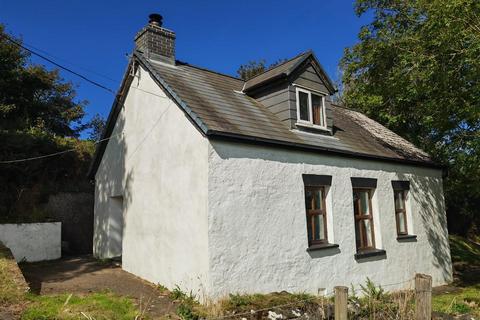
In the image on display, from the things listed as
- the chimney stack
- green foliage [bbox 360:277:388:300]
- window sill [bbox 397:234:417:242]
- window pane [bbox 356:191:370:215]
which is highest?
the chimney stack

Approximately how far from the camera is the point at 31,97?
2028 centimetres

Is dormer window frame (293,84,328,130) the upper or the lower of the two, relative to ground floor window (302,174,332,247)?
upper

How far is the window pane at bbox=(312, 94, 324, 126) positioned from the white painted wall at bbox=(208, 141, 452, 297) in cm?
156

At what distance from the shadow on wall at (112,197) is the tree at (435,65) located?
30.1ft

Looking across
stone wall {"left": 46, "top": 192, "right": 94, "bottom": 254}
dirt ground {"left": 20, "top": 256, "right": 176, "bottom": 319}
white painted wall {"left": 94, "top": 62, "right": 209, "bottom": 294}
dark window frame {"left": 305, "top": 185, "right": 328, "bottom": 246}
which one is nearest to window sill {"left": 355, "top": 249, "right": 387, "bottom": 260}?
dark window frame {"left": 305, "top": 185, "right": 328, "bottom": 246}

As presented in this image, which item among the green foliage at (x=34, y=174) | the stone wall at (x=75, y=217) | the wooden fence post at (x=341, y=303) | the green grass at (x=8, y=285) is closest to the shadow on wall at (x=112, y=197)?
the green foliage at (x=34, y=174)

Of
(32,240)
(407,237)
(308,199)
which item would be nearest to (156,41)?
(308,199)

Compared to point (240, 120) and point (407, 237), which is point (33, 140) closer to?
point (240, 120)

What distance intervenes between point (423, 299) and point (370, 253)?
512 centimetres

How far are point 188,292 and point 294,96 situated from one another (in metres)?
6.19

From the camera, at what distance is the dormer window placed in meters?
11.5

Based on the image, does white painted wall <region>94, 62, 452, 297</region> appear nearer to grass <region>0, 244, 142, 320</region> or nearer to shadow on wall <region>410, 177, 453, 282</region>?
shadow on wall <region>410, 177, 453, 282</region>

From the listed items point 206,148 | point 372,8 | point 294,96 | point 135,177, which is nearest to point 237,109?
point 294,96

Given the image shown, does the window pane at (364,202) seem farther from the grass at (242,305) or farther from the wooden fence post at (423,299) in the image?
the wooden fence post at (423,299)
